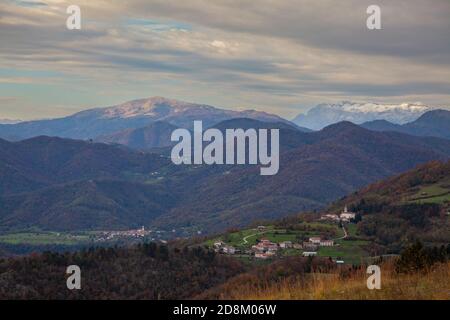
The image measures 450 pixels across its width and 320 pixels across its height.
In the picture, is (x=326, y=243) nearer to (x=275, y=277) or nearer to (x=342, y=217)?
(x=342, y=217)

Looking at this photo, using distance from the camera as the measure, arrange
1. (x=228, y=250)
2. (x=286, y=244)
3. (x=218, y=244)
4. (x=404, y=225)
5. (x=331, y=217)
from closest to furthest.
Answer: (x=228, y=250)
(x=286, y=244)
(x=218, y=244)
(x=404, y=225)
(x=331, y=217)

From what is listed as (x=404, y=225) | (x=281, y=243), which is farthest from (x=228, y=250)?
(x=404, y=225)

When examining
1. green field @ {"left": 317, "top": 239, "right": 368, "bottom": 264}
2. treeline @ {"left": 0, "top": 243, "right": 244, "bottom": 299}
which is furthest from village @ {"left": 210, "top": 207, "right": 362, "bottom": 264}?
treeline @ {"left": 0, "top": 243, "right": 244, "bottom": 299}

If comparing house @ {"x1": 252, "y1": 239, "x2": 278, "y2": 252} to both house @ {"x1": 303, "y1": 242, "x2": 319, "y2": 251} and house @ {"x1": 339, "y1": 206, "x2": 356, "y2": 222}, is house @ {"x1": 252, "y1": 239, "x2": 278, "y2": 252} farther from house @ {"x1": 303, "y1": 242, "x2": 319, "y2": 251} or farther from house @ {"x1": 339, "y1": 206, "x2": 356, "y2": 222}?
house @ {"x1": 339, "y1": 206, "x2": 356, "y2": 222}

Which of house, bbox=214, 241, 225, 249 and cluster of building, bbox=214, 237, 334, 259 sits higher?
cluster of building, bbox=214, 237, 334, 259

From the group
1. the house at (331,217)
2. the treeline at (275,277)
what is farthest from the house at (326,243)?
the treeline at (275,277)
